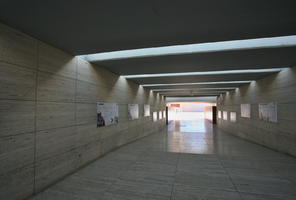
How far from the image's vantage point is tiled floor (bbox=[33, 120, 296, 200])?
3004 millimetres

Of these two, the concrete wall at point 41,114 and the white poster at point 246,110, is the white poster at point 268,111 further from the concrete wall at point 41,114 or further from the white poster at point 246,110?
the concrete wall at point 41,114

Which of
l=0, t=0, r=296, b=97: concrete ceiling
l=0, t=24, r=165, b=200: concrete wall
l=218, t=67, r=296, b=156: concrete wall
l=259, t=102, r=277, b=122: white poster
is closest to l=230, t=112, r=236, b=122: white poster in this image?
l=218, t=67, r=296, b=156: concrete wall

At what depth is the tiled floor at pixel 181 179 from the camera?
3.00 metres

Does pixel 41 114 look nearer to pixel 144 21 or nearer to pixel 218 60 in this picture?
pixel 144 21

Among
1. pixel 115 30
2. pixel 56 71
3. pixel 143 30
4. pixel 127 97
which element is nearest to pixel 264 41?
pixel 143 30

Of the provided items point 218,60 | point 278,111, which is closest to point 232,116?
point 278,111

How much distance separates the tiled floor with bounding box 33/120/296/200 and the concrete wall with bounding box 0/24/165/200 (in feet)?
1.52

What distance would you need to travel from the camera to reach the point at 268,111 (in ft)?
20.8

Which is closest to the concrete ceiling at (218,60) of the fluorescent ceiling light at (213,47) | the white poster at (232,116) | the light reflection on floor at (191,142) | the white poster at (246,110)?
the fluorescent ceiling light at (213,47)

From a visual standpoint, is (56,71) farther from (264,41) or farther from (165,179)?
(264,41)

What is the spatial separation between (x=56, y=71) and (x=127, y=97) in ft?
13.1

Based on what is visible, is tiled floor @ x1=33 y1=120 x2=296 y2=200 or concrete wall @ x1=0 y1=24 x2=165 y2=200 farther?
tiled floor @ x1=33 y1=120 x2=296 y2=200

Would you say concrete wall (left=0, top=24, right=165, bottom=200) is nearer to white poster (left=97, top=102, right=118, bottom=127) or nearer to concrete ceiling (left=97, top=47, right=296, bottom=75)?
white poster (left=97, top=102, right=118, bottom=127)

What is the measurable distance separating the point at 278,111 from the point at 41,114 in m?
7.85
